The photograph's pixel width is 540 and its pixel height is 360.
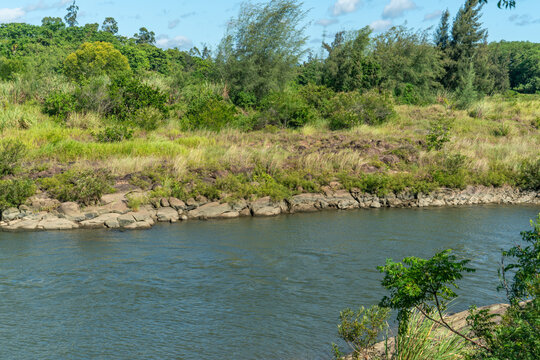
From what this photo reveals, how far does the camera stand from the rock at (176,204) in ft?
59.4

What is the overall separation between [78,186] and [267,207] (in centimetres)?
660

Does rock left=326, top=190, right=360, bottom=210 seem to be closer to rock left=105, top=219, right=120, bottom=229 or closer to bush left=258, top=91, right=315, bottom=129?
rock left=105, top=219, right=120, bottom=229

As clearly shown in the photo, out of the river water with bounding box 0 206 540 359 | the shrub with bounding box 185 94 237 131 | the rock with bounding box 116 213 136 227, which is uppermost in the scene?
the shrub with bounding box 185 94 237 131

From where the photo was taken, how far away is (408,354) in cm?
632

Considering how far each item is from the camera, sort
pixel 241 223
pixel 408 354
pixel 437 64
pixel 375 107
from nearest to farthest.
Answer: pixel 408 354, pixel 241 223, pixel 375 107, pixel 437 64

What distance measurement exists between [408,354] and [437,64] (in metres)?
41.7

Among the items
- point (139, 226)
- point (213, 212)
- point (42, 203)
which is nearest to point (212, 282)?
point (139, 226)

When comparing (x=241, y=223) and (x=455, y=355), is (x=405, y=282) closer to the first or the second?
(x=455, y=355)

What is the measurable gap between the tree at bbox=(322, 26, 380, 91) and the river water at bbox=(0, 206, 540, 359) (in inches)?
878

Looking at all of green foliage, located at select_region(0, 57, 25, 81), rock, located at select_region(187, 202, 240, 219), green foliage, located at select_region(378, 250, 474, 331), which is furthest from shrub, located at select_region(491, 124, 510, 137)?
green foliage, located at select_region(0, 57, 25, 81)

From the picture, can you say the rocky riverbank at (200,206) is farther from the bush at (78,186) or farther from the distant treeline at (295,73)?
the distant treeline at (295,73)

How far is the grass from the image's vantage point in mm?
19609

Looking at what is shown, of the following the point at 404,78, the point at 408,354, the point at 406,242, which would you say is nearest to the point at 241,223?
the point at 406,242

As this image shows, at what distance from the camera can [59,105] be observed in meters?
25.6
